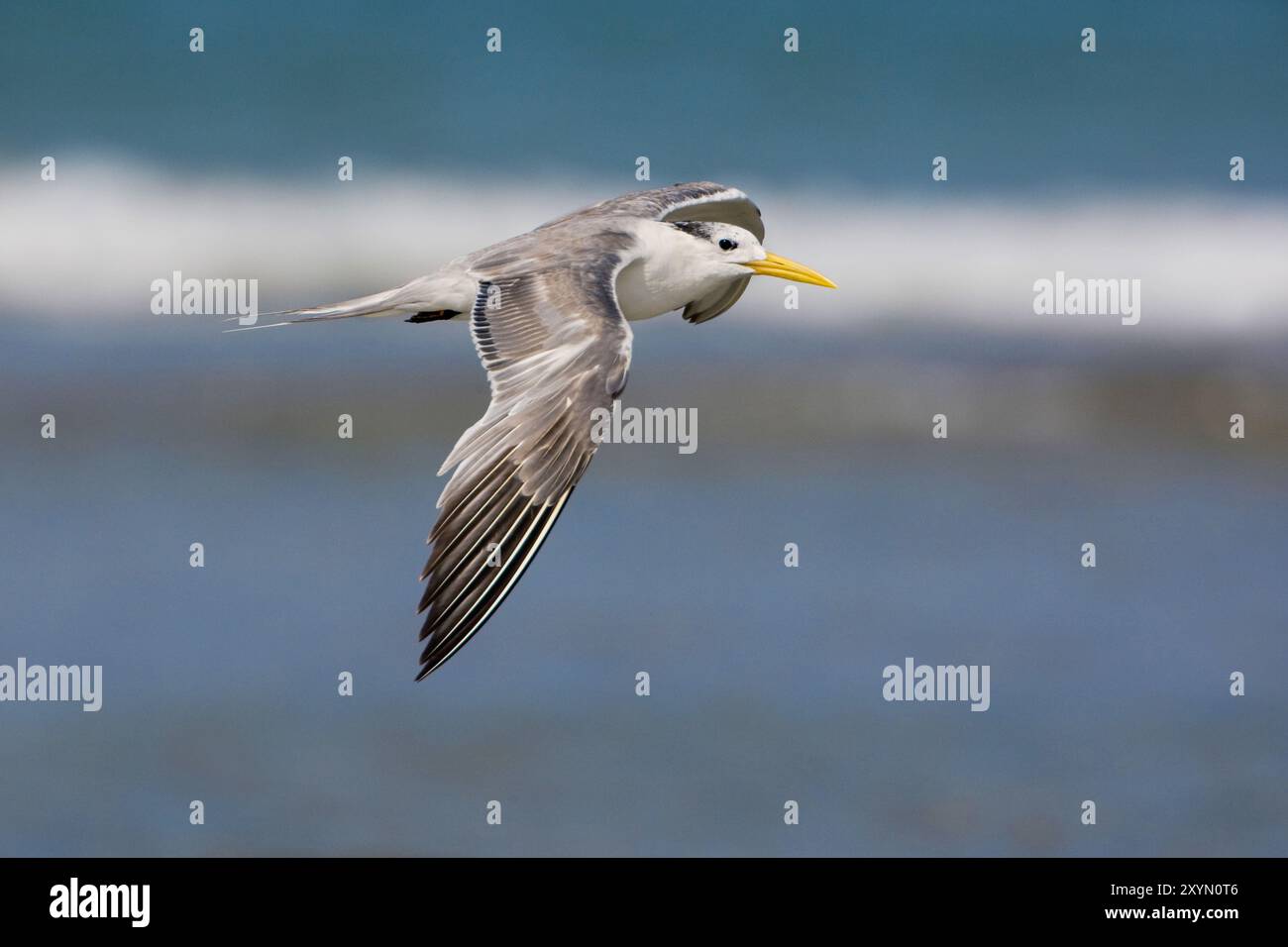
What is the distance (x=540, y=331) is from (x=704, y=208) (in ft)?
6.05

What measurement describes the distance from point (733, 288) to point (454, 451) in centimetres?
252

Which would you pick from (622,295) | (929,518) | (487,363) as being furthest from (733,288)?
(929,518)

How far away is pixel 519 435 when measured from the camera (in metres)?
5.15

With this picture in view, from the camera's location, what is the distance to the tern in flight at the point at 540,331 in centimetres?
480

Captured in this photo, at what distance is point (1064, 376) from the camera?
18594 mm

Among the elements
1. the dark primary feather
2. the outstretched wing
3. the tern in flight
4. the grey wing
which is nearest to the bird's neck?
the tern in flight

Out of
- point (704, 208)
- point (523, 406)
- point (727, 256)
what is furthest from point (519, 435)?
point (704, 208)

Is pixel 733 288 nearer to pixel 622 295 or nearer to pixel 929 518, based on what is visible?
pixel 622 295

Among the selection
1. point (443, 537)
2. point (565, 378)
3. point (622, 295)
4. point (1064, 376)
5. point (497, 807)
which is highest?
point (1064, 376)

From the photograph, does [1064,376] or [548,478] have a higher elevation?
[1064,376]

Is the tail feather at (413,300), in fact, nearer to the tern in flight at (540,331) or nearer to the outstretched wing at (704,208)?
the tern in flight at (540,331)

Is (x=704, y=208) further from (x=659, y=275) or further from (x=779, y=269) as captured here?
(x=659, y=275)

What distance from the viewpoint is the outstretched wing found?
22.5ft

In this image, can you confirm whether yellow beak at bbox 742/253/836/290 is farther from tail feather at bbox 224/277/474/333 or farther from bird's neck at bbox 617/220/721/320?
tail feather at bbox 224/277/474/333
